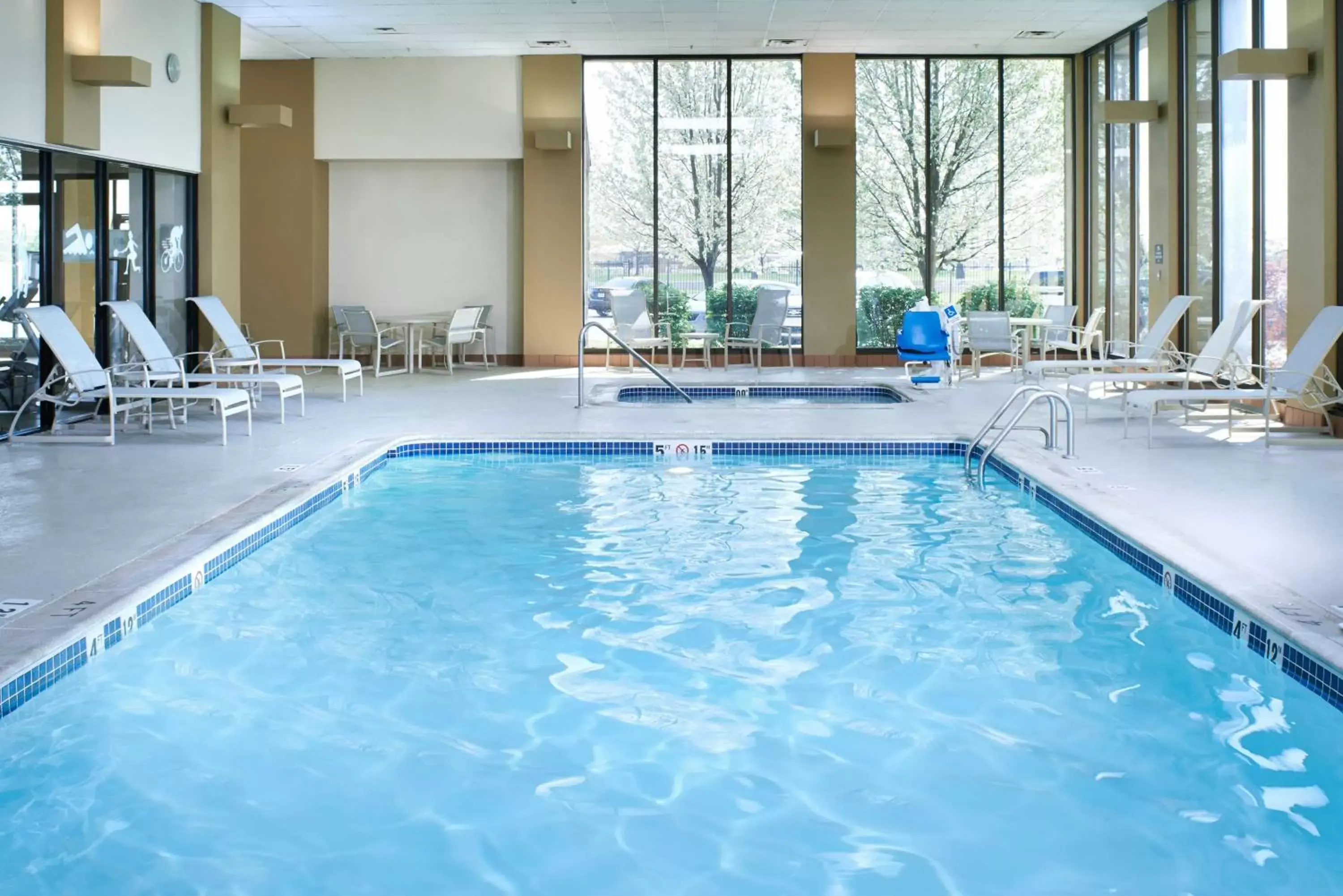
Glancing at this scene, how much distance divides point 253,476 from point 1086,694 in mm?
4639

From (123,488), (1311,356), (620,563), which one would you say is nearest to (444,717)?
(620,563)

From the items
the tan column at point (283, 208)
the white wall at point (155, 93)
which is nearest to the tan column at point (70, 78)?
the white wall at point (155, 93)

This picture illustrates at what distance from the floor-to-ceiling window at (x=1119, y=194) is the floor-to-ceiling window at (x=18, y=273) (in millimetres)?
9164

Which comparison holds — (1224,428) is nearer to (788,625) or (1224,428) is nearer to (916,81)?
(788,625)

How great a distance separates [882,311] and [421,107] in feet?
19.1

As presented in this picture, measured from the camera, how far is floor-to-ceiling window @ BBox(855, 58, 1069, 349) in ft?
50.2

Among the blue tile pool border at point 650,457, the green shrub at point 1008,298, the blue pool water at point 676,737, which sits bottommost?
the blue pool water at point 676,737

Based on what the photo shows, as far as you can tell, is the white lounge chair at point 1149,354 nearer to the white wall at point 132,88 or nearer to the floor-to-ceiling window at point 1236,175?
the floor-to-ceiling window at point 1236,175

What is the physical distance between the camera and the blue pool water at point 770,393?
1218 cm

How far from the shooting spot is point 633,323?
14711 mm

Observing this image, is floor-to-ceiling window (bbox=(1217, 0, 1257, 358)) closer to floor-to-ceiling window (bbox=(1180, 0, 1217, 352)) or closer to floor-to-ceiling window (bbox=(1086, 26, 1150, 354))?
floor-to-ceiling window (bbox=(1180, 0, 1217, 352))

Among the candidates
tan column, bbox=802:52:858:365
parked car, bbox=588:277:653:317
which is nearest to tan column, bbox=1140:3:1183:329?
tan column, bbox=802:52:858:365

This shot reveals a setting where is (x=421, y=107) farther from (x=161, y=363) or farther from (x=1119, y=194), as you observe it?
(x=1119, y=194)

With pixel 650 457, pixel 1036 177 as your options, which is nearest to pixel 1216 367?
pixel 650 457
